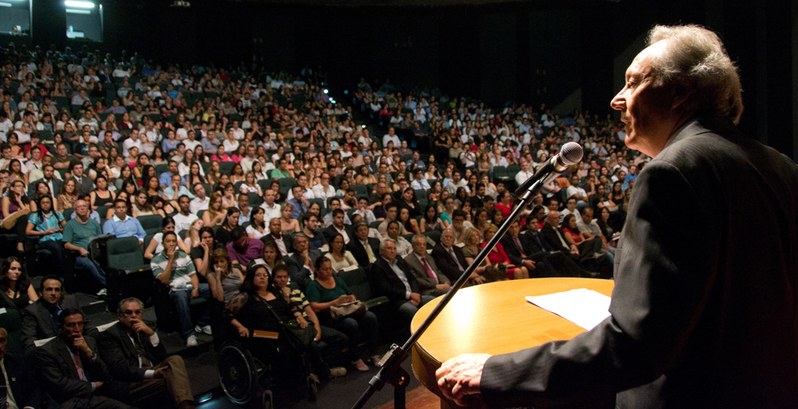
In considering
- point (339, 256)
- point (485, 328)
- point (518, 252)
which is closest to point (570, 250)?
point (518, 252)

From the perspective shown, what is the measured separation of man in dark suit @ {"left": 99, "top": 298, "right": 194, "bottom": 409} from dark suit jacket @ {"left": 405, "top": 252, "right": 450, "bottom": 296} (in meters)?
2.20

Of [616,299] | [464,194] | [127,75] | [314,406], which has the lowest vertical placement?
[314,406]

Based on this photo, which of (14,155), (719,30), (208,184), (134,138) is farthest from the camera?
(719,30)

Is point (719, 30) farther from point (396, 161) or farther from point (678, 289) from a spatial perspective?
point (678, 289)

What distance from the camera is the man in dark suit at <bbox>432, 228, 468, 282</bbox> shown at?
218 inches

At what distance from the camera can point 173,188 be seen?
6871 millimetres

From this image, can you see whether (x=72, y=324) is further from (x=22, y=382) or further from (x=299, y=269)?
(x=299, y=269)

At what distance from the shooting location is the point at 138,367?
3395 millimetres

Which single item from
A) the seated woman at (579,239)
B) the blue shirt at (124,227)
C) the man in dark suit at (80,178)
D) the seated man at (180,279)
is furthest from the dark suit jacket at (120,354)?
the seated woman at (579,239)

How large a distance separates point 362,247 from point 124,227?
224 cm

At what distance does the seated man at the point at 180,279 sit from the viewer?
14.4 ft

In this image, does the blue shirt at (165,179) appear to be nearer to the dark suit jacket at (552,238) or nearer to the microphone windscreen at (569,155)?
the dark suit jacket at (552,238)

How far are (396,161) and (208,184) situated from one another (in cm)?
334

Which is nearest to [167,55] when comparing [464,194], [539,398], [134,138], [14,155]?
[134,138]
